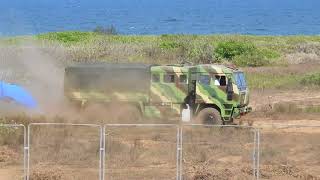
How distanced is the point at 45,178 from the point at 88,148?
3612mm

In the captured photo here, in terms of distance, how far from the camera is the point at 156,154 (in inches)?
921

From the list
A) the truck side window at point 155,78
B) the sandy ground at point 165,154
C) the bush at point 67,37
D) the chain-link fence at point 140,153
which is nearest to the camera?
the sandy ground at point 165,154

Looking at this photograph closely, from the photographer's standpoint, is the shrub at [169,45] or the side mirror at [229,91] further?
the shrub at [169,45]

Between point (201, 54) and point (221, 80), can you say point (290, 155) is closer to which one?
point (221, 80)

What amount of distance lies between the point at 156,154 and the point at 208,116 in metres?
5.86

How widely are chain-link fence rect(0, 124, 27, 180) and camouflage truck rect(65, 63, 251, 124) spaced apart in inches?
182

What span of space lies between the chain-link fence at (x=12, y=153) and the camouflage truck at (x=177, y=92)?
4634 millimetres

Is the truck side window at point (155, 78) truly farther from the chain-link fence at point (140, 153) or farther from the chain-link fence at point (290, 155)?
the chain-link fence at point (290, 155)

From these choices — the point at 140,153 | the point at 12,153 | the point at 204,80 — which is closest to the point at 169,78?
the point at 204,80

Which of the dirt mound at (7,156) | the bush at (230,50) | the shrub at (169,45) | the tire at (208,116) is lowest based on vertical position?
the dirt mound at (7,156)

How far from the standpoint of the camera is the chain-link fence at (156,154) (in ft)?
68.9

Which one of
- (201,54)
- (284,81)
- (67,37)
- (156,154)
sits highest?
(67,37)

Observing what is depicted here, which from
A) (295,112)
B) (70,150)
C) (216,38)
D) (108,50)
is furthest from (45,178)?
(216,38)

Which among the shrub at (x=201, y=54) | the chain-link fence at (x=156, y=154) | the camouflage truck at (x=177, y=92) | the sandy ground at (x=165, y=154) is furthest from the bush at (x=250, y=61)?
the chain-link fence at (x=156, y=154)
